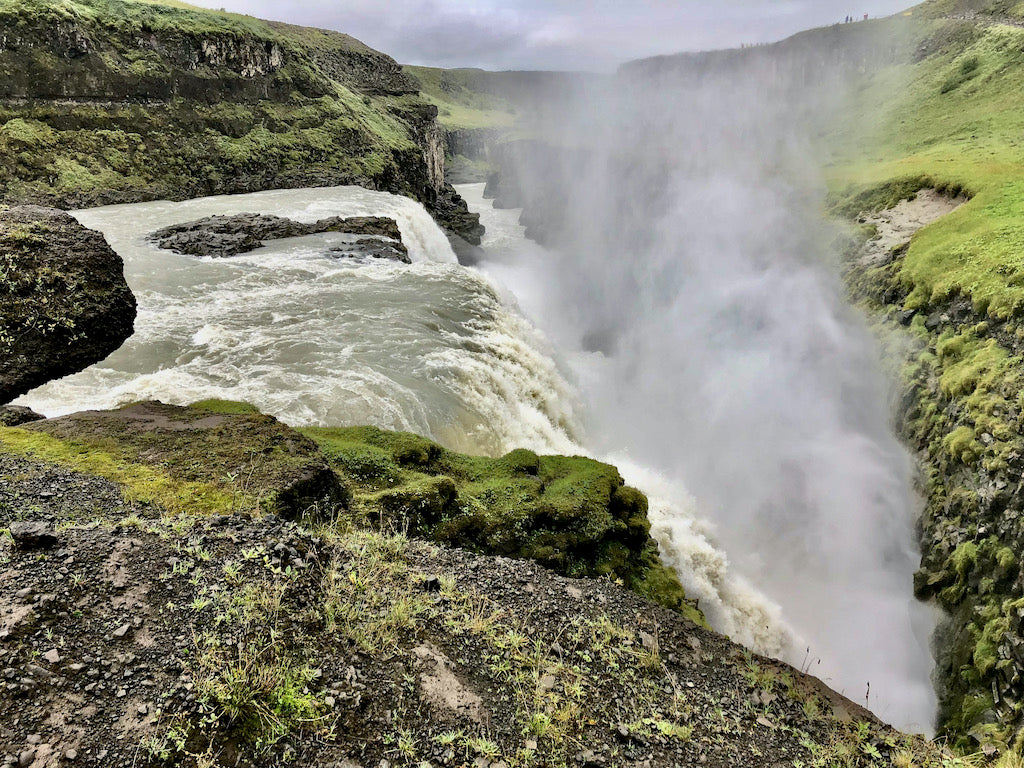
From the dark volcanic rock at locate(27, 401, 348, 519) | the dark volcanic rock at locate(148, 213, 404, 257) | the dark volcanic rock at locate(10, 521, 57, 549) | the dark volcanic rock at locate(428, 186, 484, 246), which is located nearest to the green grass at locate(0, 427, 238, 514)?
the dark volcanic rock at locate(27, 401, 348, 519)

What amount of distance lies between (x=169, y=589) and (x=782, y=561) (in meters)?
16.1

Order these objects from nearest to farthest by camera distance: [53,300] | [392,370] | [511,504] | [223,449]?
[223,449], [511,504], [53,300], [392,370]

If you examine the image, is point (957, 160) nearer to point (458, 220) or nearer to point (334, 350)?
point (334, 350)

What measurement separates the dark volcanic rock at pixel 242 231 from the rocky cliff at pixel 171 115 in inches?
536

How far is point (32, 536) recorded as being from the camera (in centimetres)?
462

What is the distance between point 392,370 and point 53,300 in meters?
8.47

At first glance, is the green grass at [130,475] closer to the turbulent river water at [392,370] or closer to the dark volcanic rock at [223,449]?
the dark volcanic rock at [223,449]

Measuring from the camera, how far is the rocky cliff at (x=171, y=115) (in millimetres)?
35469

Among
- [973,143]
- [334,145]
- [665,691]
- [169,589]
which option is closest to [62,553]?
[169,589]

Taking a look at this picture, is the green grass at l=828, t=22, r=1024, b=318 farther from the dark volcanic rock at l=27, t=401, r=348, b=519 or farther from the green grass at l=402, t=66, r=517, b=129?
the green grass at l=402, t=66, r=517, b=129

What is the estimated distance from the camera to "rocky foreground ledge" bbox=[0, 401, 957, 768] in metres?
3.78

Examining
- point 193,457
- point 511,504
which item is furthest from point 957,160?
point 193,457

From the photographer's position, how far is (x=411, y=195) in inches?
2159

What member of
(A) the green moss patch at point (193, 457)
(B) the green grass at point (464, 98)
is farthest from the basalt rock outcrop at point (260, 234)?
(B) the green grass at point (464, 98)
